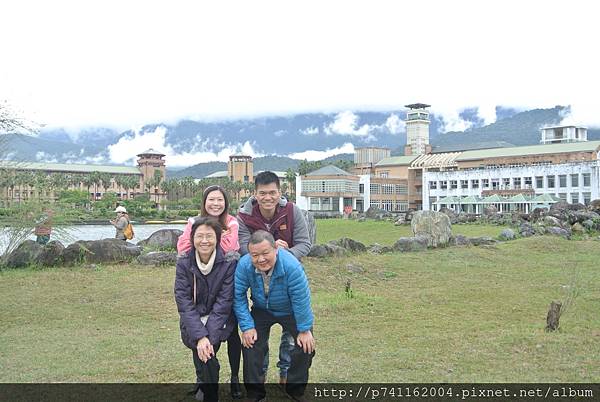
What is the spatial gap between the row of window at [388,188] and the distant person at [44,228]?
72.0 meters

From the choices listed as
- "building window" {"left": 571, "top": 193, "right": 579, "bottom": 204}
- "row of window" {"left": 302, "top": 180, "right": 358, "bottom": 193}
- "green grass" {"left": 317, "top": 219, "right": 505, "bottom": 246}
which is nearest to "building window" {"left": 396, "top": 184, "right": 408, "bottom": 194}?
"row of window" {"left": 302, "top": 180, "right": 358, "bottom": 193}

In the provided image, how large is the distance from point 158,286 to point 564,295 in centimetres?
745

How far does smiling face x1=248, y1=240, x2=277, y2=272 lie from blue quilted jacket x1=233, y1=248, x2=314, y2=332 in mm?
80

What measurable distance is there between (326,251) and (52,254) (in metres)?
6.60

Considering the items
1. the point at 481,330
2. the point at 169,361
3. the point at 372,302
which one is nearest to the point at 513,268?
the point at 372,302

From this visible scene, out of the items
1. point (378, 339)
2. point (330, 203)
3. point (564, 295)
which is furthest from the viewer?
point (330, 203)

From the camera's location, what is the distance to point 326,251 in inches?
Answer: 625

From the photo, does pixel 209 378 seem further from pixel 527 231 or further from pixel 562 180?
pixel 562 180

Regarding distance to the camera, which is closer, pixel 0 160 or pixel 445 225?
pixel 0 160

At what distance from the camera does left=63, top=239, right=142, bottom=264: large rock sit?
13.9m

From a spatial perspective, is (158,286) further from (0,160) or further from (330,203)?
(330,203)

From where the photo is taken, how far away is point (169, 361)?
660 centimetres

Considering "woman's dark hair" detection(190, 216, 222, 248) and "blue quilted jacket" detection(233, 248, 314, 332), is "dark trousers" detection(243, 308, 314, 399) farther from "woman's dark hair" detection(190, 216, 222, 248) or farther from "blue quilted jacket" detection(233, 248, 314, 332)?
"woman's dark hair" detection(190, 216, 222, 248)

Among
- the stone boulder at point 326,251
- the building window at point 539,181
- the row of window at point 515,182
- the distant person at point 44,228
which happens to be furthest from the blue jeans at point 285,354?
the building window at point 539,181
